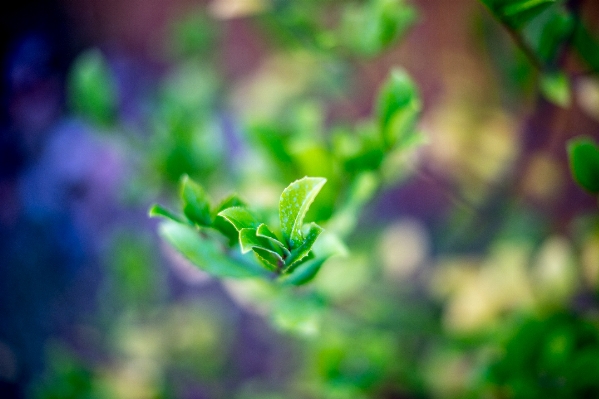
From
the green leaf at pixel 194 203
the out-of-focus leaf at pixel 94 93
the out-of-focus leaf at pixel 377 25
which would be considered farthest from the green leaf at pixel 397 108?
the out-of-focus leaf at pixel 94 93

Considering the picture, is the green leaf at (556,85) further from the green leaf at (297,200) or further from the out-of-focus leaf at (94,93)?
the out-of-focus leaf at (94,93)

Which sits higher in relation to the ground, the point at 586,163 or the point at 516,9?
the point at 516,9

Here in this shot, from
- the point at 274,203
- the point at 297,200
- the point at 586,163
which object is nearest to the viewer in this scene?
the point at 297,200

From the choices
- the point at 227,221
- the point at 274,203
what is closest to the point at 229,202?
the point at 227,221

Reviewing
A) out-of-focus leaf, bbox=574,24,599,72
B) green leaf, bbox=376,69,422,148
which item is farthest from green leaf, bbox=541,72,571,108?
green leaf, bbox=376,69,422,148

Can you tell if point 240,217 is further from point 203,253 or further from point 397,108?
point 397,108

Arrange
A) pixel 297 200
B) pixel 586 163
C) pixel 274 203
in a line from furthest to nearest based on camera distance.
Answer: pixel 274 203 → pixel 586 163 → pixel 297 200
